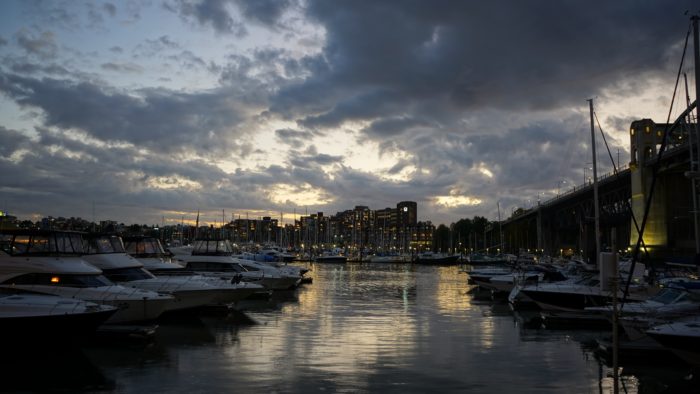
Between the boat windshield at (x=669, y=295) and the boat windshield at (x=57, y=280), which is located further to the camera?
the boat windshield at (x=57, y=280)

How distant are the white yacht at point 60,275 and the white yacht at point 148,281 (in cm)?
268

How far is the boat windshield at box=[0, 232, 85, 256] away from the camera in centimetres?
2139

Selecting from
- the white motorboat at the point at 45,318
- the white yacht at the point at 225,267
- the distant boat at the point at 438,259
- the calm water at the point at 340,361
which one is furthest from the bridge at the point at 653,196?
the white motorboat at the point at 45,318

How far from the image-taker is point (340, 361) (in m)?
16.8

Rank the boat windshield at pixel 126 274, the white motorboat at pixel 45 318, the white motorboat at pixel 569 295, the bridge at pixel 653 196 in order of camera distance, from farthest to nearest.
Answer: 1. the bridge at pixel 653 196
2. the white motorboat at pixel 569 295
3. the boat windshield at pixel 126 274
4. the white motorboat at pixel 45 318

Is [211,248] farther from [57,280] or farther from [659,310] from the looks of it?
[659,310]

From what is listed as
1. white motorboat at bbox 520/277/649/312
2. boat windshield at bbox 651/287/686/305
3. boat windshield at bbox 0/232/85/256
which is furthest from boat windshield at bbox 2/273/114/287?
boat windshield at bbox 651/287/686/305

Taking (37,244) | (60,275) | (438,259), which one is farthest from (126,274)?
(438,259)

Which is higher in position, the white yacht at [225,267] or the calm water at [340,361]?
the white yacht at [225,267]

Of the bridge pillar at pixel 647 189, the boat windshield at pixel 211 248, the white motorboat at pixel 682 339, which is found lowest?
the white motorboat at pixel 682 339

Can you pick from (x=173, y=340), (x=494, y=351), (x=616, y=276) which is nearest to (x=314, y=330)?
(x=173, y=340)

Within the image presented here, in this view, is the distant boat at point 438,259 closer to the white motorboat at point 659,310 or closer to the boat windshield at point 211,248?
the boat windshield at point 211,248

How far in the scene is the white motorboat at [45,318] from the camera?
17.0 meters

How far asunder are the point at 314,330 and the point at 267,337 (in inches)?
91.9
